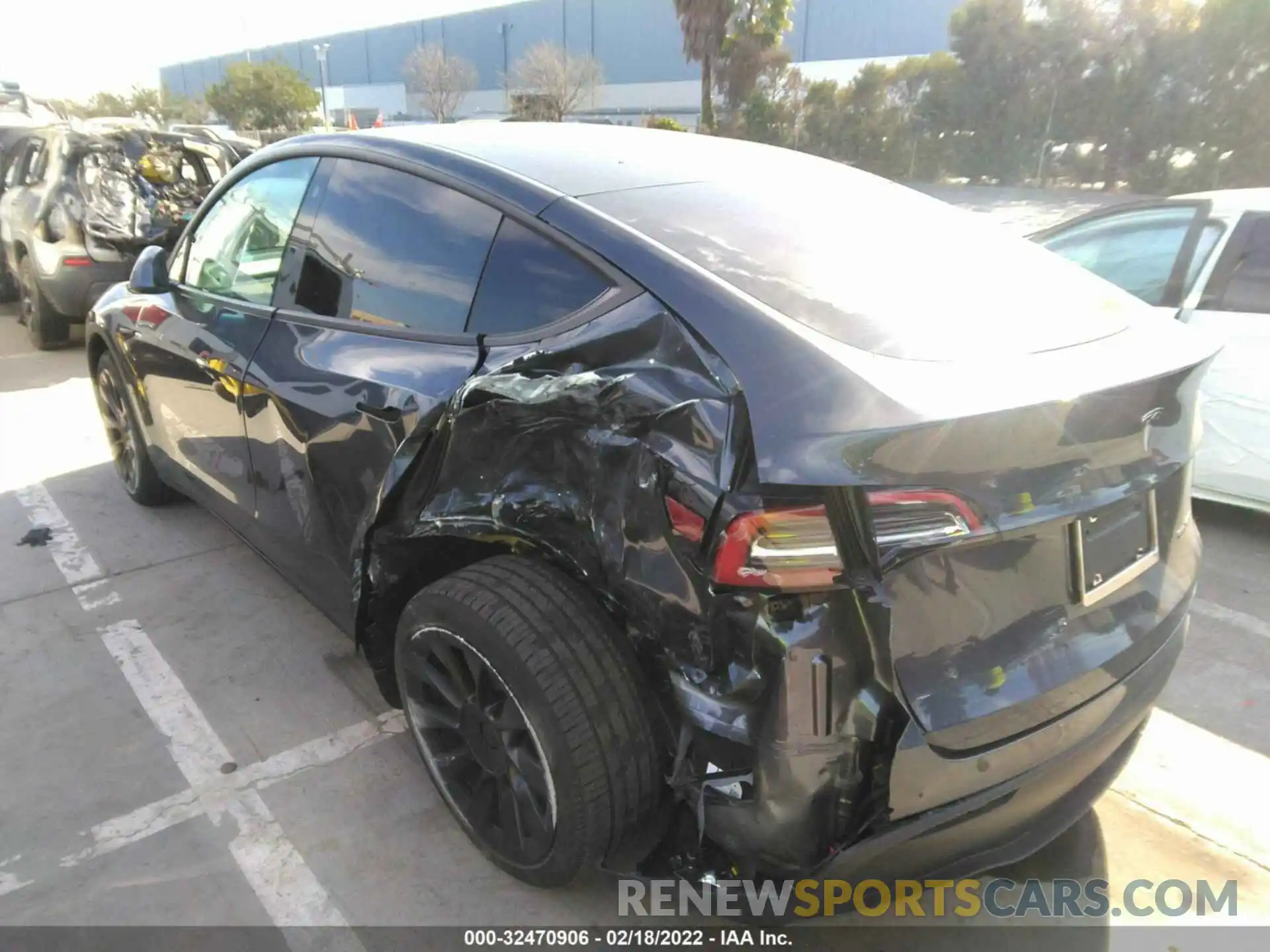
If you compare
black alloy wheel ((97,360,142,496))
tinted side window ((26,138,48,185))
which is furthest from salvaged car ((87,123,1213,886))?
tinted side window ((26,138,48,185))

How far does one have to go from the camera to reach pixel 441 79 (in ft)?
185

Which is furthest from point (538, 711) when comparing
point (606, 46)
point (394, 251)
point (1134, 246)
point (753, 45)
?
point (606, 46)

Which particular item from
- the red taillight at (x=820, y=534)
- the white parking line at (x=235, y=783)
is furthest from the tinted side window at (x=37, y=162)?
the red taillight at (x=820, y=534)

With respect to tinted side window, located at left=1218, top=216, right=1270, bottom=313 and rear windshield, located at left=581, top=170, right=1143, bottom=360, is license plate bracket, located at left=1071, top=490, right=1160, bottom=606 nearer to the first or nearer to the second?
rear windshield, located at left=581, top=170, right=1143, bottom=360

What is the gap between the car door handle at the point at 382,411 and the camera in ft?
7.69

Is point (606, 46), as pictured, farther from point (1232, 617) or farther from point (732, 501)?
point (732, 501)

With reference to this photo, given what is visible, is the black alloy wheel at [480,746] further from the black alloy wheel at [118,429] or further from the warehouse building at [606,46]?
the warehouse building at [606,46]

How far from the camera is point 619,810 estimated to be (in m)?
1.94

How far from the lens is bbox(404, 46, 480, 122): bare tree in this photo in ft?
186

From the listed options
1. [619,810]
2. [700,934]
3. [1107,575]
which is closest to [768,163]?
[1107,575]

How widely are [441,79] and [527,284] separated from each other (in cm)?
6098

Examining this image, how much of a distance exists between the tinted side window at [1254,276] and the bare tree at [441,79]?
182ft

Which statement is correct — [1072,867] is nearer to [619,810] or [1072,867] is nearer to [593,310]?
[619,810]

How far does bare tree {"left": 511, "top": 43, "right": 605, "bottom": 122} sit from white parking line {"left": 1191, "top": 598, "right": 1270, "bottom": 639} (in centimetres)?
4506
